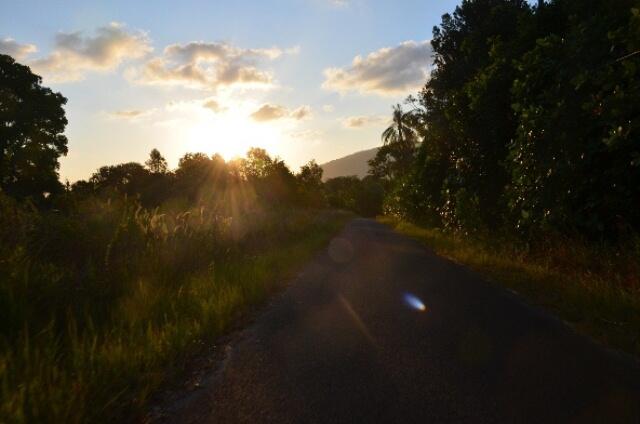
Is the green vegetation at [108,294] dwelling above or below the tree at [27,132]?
below

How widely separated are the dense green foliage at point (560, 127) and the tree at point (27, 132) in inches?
1242

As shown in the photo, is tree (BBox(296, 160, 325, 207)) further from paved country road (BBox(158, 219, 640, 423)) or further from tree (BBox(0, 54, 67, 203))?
paved country road (BBox(158, 219, 640, 423))

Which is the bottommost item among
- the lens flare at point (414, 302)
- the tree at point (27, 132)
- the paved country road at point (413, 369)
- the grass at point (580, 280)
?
the grass at point (580, 280)

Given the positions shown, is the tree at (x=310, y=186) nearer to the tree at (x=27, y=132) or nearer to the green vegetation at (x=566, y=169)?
the tree at (x=27, y=132)

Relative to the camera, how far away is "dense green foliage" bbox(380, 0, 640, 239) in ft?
26.9

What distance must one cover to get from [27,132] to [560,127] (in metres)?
40.3

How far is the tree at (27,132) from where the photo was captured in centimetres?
3650

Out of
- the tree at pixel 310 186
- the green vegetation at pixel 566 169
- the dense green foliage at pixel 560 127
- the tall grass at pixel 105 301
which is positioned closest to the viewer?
the tall grass at pixel 105 301

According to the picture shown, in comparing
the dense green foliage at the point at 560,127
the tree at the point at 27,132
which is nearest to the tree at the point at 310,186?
the tree at the point at 27,132

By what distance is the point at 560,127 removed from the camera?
30.6 ft

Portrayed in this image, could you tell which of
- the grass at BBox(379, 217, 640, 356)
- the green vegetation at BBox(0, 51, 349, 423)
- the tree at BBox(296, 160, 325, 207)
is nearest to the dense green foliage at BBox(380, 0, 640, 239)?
the grass at BBox(379, 217, 640, 356)

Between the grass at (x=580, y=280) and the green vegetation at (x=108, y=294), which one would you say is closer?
the green vegetation at (x=108, y=294)

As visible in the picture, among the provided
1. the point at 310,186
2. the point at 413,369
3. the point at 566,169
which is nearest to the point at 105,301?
the point at 413,369

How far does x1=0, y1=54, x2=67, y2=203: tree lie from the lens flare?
34.1 m
